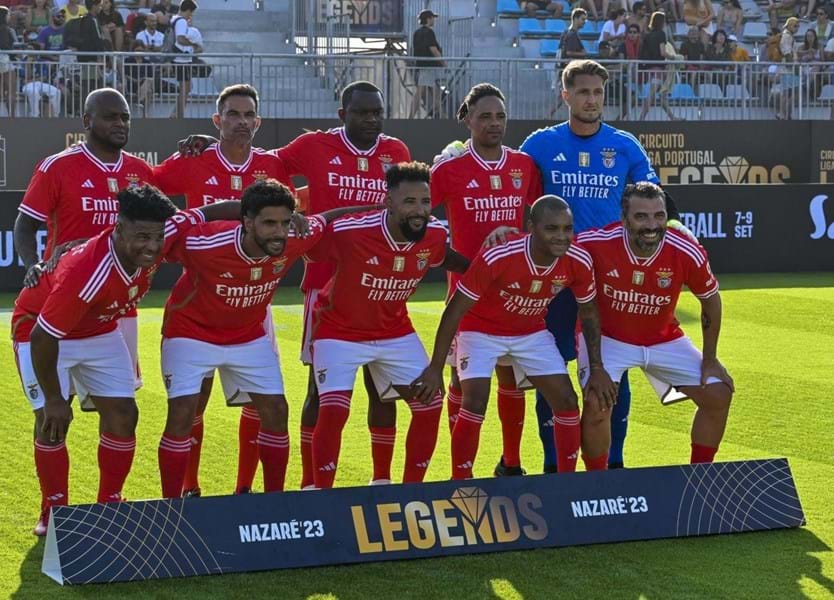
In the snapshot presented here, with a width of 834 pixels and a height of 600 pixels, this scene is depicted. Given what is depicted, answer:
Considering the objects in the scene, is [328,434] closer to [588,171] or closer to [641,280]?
[641,280]

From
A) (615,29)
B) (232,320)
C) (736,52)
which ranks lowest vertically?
(232,320)

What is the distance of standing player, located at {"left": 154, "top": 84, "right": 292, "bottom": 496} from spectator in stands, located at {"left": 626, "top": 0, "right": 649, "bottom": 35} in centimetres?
1688

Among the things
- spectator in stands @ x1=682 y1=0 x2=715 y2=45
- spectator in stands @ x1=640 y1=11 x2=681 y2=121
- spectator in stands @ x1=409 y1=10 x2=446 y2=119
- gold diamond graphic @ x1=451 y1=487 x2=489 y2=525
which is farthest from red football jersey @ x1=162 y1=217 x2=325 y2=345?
spectator in stands @ x1=682 y1=0 x2=715 y2=45

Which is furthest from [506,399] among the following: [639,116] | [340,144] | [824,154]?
[824,154]

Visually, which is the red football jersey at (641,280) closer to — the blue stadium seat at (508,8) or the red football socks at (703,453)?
the red football socks at (703,453)

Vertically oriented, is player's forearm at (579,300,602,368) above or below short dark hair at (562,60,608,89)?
below

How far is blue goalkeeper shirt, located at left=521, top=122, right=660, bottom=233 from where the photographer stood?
794cm

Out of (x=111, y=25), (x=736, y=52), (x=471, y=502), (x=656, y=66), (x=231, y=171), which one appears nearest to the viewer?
(x=471, y=502)

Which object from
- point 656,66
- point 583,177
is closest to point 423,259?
point 583,177

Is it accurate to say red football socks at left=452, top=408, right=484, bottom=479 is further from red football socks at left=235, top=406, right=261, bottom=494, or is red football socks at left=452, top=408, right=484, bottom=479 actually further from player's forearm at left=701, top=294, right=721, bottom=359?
player's forearm at left=701, top=294, right=721, bottom=359

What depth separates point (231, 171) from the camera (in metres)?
7.70

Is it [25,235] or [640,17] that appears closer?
[25,235]

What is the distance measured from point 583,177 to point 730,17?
63.5ft

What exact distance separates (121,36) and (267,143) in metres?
2.67
